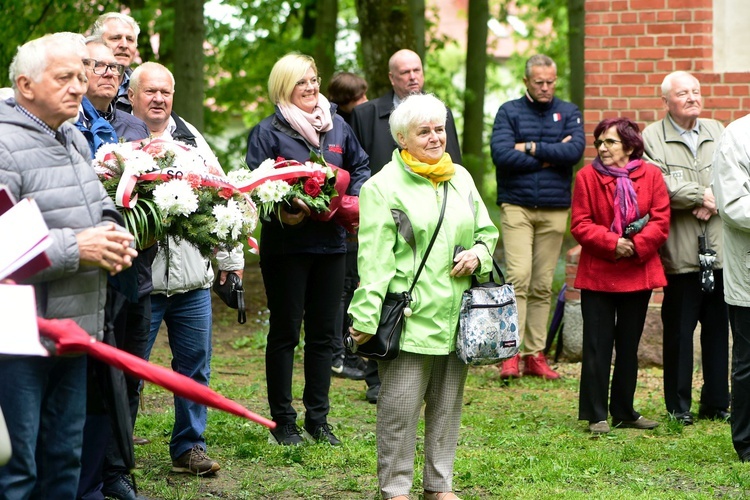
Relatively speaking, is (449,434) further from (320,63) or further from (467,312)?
(320,63)

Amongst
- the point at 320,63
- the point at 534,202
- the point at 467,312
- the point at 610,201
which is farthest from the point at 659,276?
the point at 320,63

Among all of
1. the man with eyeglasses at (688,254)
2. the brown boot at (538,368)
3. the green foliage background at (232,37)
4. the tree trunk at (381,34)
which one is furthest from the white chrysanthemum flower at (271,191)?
the green foliage background at (232,37)

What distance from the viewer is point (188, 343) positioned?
595 cm

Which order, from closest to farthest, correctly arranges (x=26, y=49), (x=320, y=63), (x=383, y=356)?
(x=26, y=49) → (x=383, y=356) → (x=320, y=63)

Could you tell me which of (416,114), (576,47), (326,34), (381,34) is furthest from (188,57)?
(576,47)

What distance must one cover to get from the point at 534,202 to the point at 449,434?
3.69 m

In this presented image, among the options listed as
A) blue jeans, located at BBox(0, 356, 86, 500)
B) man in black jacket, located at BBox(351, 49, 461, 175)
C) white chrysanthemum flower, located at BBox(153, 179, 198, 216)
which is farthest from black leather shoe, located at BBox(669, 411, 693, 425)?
blue jeans, located at BBox(0, 356, 86, 500)

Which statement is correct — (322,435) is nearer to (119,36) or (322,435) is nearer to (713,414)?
(119,36)

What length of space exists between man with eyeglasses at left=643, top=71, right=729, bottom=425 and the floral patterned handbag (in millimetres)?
2545

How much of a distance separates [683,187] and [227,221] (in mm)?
3622

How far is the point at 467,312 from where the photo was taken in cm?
525

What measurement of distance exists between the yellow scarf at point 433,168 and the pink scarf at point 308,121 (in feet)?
3.90

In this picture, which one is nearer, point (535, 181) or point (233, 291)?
point (233, 291)

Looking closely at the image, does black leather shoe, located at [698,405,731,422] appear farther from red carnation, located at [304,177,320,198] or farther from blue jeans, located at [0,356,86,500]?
blue jeans, located at [0,356,86,500]
